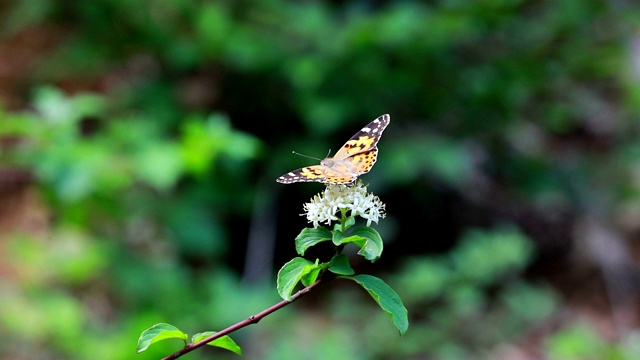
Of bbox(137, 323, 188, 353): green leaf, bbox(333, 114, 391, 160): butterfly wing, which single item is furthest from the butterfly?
bbox(137, 323, 188, 353): green leaf

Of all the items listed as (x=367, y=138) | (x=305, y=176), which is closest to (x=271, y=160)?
(x=367, y=138)

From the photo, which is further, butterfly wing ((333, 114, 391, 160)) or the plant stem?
butterfly wing ((333, 114, 391, 160))

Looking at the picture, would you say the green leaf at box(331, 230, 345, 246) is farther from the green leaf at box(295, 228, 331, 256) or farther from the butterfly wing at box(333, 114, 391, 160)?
the butterfly wing at box(333, 114, 391, 160)

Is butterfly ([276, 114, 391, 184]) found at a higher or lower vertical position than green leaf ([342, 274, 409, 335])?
higher

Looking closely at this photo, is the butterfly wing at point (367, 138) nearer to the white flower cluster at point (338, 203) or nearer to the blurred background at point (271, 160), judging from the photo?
the white flower cluster at point (338, 203)

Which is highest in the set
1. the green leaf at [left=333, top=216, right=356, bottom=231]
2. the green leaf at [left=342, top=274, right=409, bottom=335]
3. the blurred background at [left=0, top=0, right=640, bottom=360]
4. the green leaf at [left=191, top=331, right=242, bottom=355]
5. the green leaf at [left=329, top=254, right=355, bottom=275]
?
the green leaf at [left=333, top=216, right=356, bottom=231]

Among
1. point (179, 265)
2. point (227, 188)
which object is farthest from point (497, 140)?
point (179, 265)

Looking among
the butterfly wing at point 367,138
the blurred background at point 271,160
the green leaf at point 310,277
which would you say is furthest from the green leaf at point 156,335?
the blurred background at point 271,160
